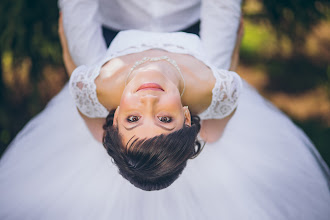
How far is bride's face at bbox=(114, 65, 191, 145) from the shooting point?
1242 mm

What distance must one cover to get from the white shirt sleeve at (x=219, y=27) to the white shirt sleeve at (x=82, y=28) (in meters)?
0.63

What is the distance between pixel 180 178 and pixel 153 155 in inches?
17.3

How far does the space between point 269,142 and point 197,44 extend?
732mm

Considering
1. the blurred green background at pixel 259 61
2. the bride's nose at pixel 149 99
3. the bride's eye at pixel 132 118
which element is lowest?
the blurred green background at pixel 259 61

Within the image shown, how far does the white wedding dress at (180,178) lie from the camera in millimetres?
1474

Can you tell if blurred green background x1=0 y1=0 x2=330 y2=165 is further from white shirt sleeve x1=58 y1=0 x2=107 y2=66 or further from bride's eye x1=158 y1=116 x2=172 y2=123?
bride's eye x1=158 y1=116 x2=172 y2=123

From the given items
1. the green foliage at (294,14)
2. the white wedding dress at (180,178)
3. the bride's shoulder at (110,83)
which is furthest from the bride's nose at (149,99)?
the green foliage at (294,14)

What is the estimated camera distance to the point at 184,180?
1611 mm

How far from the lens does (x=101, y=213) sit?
1.44 m

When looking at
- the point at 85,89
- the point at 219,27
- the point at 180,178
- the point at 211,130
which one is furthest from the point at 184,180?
the point at 219,27

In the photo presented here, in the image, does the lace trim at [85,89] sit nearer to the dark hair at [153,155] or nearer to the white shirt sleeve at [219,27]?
the dark hair at [153,155]

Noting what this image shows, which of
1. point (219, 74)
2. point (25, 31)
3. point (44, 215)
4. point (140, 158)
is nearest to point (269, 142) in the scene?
point (219, 74)

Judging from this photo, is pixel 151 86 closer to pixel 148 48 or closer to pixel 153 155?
pixel 153 155

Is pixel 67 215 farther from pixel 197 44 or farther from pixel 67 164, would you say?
pixel 197 44
